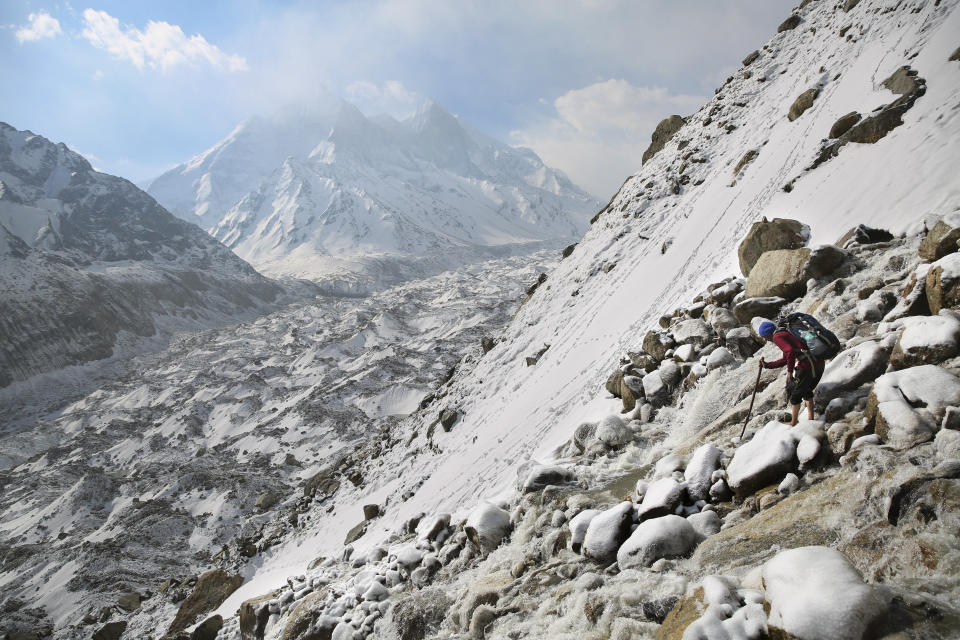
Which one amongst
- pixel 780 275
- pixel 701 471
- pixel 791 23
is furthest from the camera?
pixel 791 23

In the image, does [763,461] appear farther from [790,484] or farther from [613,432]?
[613,432]

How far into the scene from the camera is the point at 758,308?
7.91m

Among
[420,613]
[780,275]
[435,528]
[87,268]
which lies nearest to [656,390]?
[780,275]

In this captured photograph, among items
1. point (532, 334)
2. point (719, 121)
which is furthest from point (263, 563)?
point (719, 121)

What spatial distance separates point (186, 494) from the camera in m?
23.8

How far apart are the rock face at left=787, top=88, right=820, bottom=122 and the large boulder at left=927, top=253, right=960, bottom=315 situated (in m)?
16.2

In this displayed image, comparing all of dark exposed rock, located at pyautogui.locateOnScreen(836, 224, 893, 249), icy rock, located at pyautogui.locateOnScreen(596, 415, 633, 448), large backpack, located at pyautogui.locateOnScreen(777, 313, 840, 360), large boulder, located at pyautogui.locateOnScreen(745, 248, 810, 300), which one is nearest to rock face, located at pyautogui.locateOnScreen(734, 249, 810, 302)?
large boulder, located at pyautogui.locateOnScreen(745, 248, 810, 300)

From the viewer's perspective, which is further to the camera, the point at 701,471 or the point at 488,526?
the point at 488,526

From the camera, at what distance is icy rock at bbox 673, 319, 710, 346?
335 inches

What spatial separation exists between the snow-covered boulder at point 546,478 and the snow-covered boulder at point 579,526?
1541mm

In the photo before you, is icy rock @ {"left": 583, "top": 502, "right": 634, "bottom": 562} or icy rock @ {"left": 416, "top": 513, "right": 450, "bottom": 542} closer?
icy rock @ {"left": 583, "top": 502, "right": 634, "bottom": 562}

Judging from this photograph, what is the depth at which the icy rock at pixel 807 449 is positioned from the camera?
4258 mm

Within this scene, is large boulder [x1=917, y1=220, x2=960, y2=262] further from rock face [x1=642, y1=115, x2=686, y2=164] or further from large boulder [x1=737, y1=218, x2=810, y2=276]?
rock face [x1=642, y1=115, x2=686, y2=164]

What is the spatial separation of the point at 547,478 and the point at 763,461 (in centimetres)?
344
